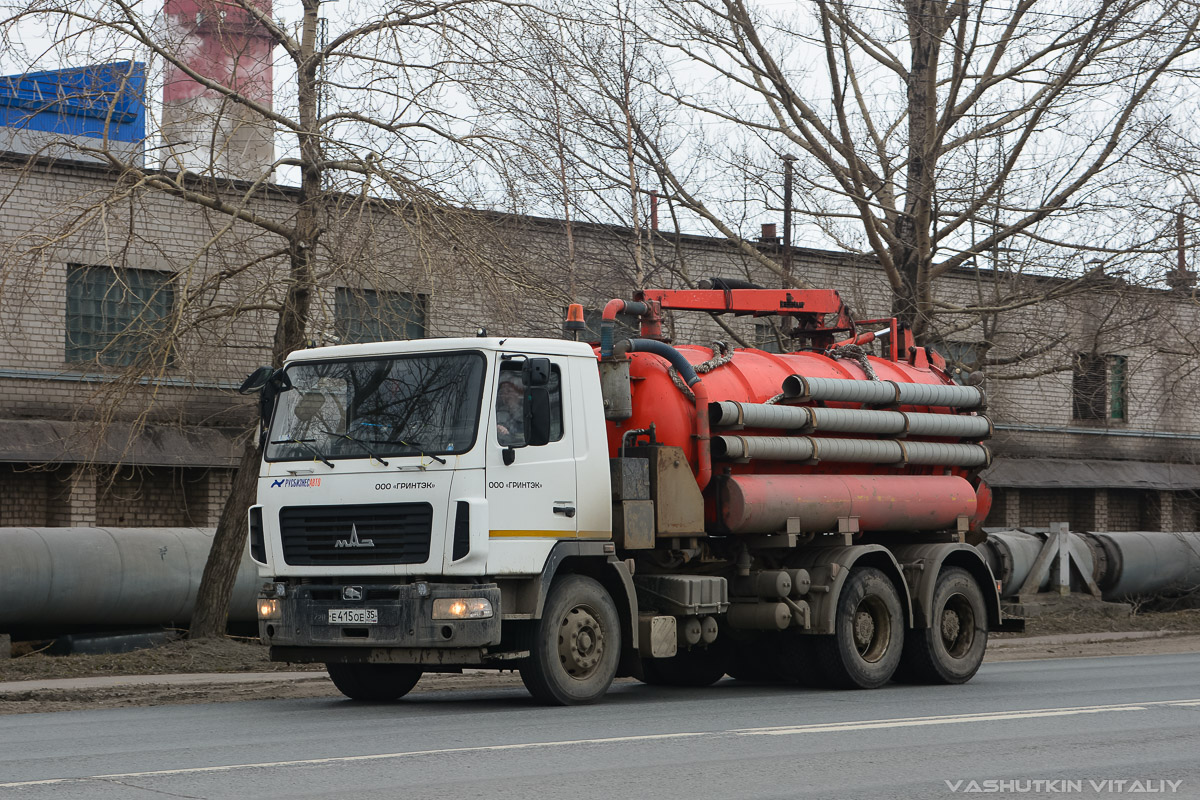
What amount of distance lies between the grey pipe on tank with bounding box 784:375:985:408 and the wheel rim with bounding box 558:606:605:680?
10.3 feet

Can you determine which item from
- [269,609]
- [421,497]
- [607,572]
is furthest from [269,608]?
[607,572]

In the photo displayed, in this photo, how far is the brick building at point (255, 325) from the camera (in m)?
15.8

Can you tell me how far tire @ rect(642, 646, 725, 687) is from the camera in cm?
1500

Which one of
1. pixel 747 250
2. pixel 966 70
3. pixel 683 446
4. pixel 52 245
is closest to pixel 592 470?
pixel 683 446

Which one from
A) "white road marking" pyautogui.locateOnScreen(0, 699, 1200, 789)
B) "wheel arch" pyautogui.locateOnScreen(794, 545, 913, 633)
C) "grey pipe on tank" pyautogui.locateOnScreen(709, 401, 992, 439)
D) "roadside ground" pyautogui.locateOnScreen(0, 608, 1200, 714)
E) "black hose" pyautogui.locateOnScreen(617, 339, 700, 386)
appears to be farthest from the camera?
"wheel arch" pyautogui.locateOnScreen(794, 545, 913, 633)

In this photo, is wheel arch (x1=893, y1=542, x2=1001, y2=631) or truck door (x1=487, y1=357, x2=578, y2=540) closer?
→ truck door (x1=487, y1=357, x2=578, y2=540)

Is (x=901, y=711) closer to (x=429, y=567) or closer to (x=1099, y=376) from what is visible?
(x=429, y=567)

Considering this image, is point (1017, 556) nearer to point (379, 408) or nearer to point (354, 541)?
point (379, 408)

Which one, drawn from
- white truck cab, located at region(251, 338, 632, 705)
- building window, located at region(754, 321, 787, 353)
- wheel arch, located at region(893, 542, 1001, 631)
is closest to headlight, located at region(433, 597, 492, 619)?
white truck cab, located at region(251, 338, 632, 705)

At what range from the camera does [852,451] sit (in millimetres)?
14203

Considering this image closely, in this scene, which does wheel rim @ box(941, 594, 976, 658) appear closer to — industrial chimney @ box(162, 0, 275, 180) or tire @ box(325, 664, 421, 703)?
tire @ box(325, 664, 421, 703)

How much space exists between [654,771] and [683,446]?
5153mm

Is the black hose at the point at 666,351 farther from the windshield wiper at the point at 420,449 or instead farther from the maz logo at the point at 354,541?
the maz logo at the point at 354,541

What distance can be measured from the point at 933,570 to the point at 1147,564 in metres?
14.6
